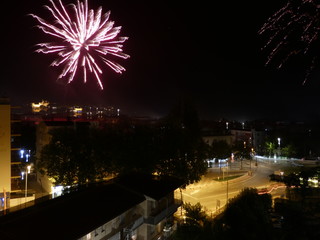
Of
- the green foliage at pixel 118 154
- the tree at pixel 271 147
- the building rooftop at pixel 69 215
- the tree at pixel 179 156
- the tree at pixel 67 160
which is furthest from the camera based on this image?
the tree at pixel 271 147

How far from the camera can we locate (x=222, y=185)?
27.7m

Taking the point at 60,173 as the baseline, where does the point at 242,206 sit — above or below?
below

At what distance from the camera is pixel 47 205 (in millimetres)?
11422

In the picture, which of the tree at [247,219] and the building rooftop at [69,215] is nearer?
the building rooftop at [69,215]

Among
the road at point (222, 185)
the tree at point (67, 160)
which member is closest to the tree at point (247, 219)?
the road at point (222, 185)

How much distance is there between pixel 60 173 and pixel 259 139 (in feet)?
175

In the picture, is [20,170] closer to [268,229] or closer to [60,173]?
[60,173]

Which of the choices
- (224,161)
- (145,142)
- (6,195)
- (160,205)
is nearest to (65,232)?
(160,205)

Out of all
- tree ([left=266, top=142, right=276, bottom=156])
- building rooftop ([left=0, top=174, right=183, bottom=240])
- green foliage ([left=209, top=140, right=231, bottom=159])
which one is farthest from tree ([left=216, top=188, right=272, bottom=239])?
tree ([left=266, top=142, right=276, bottom=156])

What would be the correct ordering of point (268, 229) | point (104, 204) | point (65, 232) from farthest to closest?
1. point (104, 204)
2. point (268, 229)
3. point (65, 232)

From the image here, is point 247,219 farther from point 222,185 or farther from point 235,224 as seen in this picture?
point 222,185

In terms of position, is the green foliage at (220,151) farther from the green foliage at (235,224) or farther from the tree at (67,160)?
the green foliage at (235,224)

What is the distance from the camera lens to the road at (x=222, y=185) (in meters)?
22.3

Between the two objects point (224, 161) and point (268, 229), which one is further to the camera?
point (224, 161)
